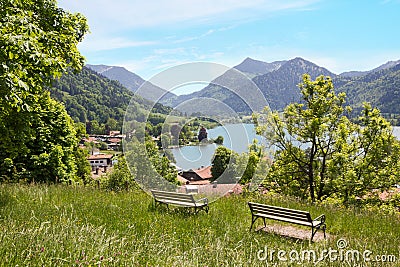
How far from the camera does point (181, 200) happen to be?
852 centimetres

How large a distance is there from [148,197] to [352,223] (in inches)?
208

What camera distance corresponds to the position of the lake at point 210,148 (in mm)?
7734

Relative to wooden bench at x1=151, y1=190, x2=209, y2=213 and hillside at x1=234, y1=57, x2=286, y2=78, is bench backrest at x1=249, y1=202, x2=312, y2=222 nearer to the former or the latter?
wooden bench at x1=151, y1=190, x2=209, y2=213

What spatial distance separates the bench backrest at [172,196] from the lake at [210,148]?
85 cm

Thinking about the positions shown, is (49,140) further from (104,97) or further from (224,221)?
(104,97)

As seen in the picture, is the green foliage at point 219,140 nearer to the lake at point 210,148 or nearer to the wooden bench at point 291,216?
the lake at point 210,148

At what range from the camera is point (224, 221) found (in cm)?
782

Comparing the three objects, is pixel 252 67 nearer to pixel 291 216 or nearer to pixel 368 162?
pixel 368 162

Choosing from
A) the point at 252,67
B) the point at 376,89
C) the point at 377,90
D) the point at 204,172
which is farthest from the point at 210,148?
the point at 376,89

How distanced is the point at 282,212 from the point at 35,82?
20.2 ft

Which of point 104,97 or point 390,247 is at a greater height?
point 104,97

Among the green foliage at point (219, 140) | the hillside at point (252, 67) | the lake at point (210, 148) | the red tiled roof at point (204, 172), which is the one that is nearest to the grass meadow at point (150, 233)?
the red tiled roof at point (204, 172)

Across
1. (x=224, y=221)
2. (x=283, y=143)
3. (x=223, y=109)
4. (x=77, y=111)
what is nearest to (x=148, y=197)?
(x=224, y=221)

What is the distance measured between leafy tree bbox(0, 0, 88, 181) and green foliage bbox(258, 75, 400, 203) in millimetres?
9535
